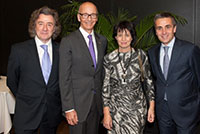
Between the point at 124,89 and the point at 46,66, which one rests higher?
the point at 46,66

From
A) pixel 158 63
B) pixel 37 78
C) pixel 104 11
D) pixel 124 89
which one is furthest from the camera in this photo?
pixel 104 11

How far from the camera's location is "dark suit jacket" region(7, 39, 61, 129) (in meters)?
2.14

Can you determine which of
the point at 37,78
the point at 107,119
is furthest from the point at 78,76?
the point at 107,119

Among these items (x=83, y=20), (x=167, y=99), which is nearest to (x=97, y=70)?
(x=83, y=20)

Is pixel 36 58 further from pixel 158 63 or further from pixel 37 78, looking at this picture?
pixel 158 63

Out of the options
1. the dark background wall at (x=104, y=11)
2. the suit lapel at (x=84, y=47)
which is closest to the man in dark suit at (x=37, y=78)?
the suit lapel at (x=84, y=47)

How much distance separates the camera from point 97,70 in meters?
2.31

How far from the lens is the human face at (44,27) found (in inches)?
86.3

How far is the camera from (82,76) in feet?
7.41

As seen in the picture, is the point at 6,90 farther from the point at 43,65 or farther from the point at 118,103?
the point at 118,103

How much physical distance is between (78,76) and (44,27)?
1.98ft

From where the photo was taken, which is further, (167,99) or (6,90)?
(6,90)

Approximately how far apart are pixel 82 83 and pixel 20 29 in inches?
148

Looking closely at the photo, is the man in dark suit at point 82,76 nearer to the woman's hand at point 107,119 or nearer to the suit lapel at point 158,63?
the woman's hand at point 107,119
